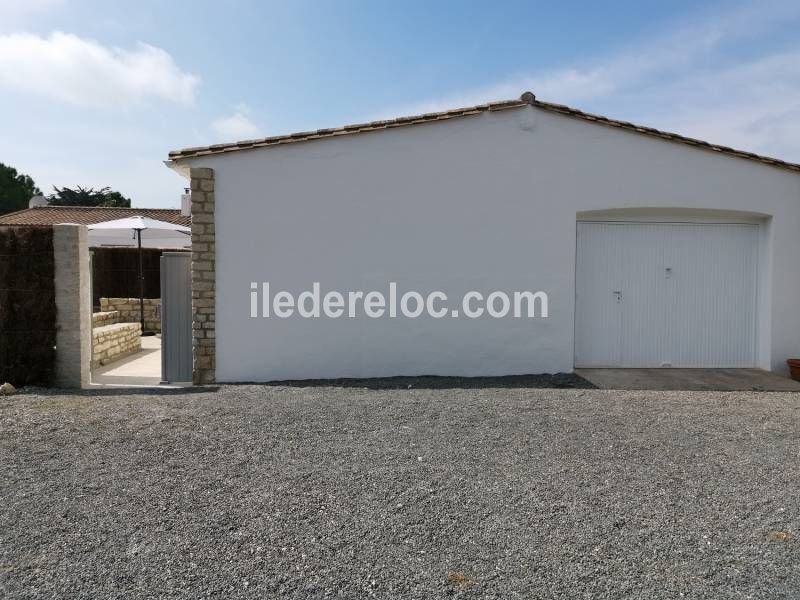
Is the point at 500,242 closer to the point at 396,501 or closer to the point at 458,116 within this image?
the point at 458,116

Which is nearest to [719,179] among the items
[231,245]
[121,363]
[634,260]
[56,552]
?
[634,260]

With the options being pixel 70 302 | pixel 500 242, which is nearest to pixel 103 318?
pixel 70 302

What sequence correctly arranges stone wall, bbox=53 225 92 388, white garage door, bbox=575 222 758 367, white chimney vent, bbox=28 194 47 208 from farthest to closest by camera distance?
white chimney vent, bbox=28 194 47 208 < white garage door, bbox=575 222 758 367 < stone wall, bbox=53 225 92 388

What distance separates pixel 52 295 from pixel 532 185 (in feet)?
24.4

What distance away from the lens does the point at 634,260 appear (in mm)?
9492

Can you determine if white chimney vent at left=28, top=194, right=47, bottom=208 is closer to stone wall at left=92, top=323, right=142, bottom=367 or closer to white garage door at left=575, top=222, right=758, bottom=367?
stone wall at left=92, top=323, right=142, bottom=367

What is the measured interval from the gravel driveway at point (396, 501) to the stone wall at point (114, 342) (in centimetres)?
293

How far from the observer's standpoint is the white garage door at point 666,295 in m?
9.46

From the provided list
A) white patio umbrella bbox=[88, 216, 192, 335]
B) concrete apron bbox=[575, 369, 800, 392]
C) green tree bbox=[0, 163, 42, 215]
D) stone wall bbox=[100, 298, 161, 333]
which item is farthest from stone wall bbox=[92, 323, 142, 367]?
green tree bbox=[0, 163, 42, 215]

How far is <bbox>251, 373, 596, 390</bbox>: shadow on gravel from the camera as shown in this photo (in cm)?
823

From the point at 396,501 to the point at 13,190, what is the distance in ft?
152

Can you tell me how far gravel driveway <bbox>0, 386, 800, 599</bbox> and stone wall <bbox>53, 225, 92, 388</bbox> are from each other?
92 cm

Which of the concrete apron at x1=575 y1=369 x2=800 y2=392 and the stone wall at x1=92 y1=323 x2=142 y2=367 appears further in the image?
the stone wall at x1=92 y1=323 x2=142 y2=367

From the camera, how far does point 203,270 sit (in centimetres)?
836
